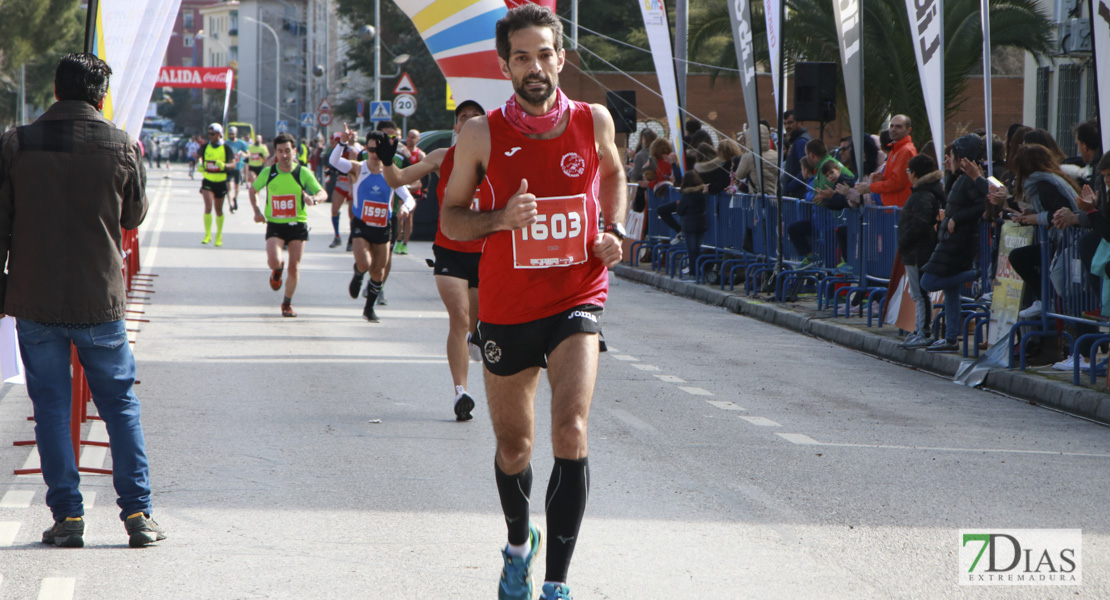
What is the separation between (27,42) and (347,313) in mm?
52778

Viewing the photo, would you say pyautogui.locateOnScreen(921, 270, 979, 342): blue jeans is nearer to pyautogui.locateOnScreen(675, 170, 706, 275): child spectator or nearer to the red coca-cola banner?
pyautogui.locateOnScreen(675, 170, 706, 275): child spectator

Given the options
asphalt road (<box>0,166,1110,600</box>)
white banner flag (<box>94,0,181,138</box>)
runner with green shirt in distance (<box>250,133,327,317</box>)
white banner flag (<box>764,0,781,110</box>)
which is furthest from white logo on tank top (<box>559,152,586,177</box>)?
white banner flag (<box>764,0,781,110</box>)

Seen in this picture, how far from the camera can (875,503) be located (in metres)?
6.56

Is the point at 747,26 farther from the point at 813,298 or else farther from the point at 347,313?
the point at 347,313

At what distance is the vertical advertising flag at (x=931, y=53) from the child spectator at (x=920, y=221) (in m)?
0.57

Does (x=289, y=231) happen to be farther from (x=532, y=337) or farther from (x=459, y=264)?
(x=532, y=337)

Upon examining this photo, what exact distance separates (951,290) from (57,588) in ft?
28.6

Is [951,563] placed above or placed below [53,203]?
below

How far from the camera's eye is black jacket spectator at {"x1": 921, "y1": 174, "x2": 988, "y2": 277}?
1167cm

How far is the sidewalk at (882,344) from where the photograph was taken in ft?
32.6

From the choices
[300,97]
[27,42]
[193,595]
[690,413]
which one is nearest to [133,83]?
[690,413]

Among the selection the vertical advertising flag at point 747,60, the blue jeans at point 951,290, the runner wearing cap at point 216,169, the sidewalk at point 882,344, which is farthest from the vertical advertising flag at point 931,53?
the runner wearing cap at point 216,169

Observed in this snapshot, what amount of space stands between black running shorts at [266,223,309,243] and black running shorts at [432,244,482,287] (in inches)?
257

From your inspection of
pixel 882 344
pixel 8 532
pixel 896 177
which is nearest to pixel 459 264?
pixel 8 532
